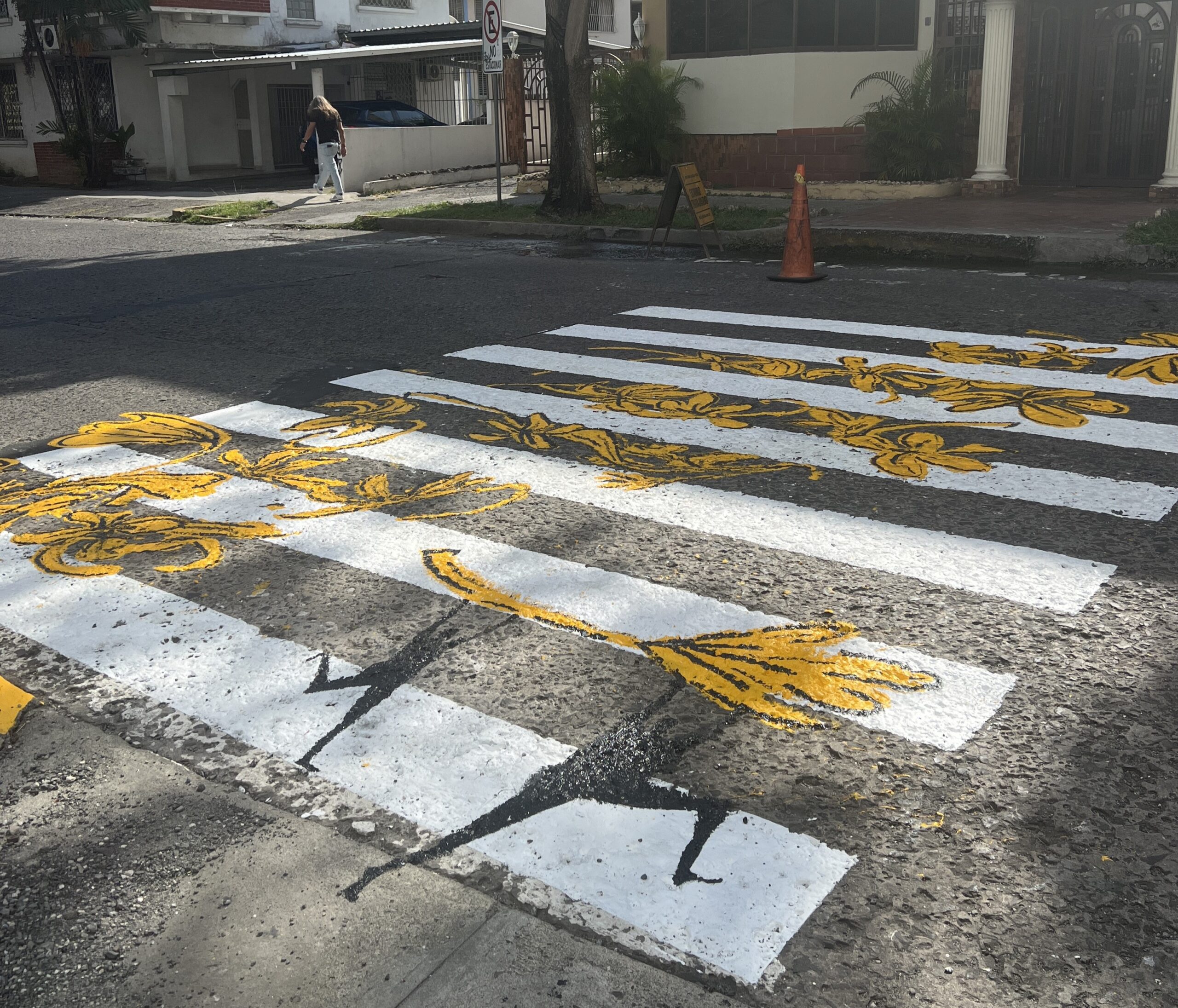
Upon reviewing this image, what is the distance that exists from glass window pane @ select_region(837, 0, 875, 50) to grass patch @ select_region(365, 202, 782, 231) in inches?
150

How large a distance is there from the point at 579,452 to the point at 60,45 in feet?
97.8

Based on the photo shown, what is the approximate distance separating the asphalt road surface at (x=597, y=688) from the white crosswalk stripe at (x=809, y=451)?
0.03m

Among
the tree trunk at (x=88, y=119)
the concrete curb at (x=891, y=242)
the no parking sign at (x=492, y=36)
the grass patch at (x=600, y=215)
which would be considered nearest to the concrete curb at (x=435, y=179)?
the grass patch at (x=600, y=215)

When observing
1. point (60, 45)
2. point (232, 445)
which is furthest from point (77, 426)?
point (60, 45)

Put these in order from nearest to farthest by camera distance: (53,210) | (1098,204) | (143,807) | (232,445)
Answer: (143,807) → (232,445) → (1098,204) → (53,210)

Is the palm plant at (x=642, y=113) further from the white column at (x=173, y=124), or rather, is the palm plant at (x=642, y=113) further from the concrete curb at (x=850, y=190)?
the white column at (x=173, y=124)

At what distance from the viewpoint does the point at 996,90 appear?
652 inches

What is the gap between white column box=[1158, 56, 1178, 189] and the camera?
1491 cm

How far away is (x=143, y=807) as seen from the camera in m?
2.76

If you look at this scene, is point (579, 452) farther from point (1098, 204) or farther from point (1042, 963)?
point (1098, 204)

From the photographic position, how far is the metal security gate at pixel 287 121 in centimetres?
3347

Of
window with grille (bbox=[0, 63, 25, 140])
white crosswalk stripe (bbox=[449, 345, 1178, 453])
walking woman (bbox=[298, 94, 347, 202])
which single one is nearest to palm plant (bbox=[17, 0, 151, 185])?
window with grille (bbox=[0, 63, 25, 140])

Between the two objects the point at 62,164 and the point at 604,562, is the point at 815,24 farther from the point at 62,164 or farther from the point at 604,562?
the point at 62,164

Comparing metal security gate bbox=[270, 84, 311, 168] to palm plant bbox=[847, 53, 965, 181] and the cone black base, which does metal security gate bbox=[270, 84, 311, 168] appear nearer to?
palm plant bbox=[847, 53, 965, 181]
